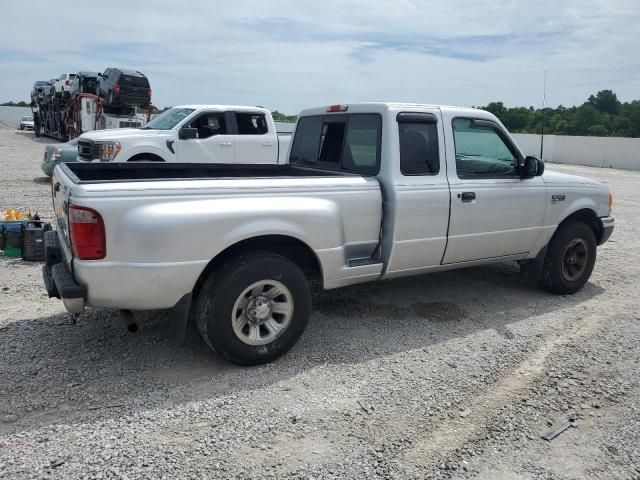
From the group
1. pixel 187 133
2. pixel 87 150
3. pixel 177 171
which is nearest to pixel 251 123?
pixel 187 133

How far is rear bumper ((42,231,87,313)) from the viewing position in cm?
344

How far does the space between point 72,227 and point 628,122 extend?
1664 inches

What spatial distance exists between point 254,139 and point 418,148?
683 cm

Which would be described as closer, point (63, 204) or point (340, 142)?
point (63, 204)

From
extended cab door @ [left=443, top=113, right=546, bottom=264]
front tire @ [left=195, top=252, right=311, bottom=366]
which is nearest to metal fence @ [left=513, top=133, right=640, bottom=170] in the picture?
extended cab door @ [left=443, top=113, right=546, bottom=264]

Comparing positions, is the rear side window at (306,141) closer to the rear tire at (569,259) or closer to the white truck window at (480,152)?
the white truck window at (480,152)

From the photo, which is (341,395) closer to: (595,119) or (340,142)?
(340,142)

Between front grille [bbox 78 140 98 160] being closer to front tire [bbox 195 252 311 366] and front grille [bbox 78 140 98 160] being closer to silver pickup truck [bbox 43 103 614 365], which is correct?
silver pickup truck [bbox 43 103 614 365]

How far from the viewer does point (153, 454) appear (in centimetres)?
300

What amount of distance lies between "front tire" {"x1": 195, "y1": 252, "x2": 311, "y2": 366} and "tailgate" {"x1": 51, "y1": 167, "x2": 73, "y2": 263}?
965 mm

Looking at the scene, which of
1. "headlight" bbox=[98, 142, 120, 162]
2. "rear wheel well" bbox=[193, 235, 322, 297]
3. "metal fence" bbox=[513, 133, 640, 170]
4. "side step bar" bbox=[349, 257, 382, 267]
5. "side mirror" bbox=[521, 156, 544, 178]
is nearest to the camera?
"rear wheel well" bbox=[193, 235, 322, 297]

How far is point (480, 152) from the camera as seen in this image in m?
5.32

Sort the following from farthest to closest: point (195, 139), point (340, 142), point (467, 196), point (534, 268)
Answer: point (195, 139)
point (534, 268)
point (340, 142)
point (467, 196)

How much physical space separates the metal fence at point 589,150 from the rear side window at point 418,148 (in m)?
26.6
